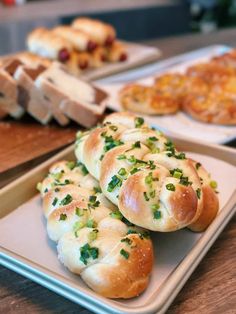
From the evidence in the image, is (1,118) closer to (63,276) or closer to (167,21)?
(63,276)

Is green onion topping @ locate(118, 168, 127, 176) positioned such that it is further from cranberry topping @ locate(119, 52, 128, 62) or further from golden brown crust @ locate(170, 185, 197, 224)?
cranberry topping @ locate(119, 52, 128, 62)

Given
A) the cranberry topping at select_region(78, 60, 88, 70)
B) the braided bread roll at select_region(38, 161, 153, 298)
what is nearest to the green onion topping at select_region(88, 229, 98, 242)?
the braided bread roll at select_region(38, 161, 153, 298)

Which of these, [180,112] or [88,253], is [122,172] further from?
[180,112]

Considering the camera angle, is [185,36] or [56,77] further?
[185,36]

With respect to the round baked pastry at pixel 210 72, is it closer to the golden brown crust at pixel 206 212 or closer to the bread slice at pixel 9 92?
the bread slice at pixel 9 92

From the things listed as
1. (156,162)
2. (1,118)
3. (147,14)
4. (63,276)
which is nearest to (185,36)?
(147,14)

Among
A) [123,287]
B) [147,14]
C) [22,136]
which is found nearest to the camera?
[123,287]

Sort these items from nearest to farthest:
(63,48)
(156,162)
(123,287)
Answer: (123,287), (156,162), (63,48)
